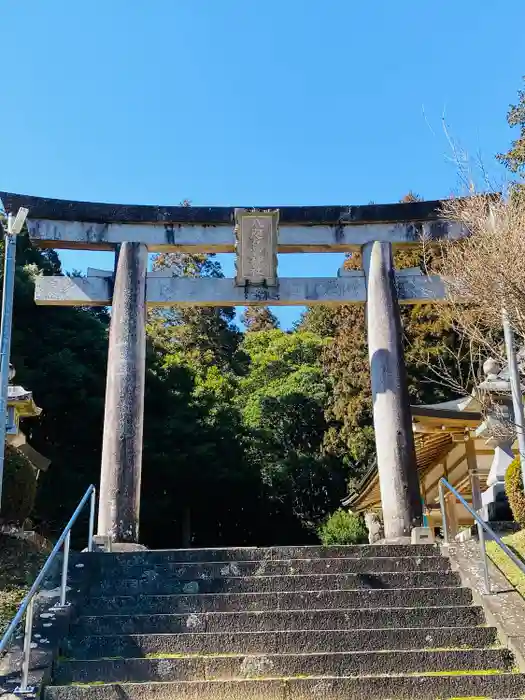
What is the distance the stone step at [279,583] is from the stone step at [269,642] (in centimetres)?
84

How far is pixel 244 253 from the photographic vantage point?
1066 cm

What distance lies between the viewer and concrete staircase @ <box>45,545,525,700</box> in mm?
4824

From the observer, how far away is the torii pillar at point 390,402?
898 centimetres

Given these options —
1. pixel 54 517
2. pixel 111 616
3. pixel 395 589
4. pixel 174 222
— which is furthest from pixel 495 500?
pixel 54 517

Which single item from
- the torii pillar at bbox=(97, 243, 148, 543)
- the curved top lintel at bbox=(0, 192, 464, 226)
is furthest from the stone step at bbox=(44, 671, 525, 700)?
the curved top lintel at bbox=(0, 192, 464, 226)

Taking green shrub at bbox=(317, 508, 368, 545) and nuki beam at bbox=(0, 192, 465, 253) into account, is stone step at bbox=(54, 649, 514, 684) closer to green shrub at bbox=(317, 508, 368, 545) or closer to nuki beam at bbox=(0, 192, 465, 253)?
nuki beam at bbox=(0, 192, 465, 253)

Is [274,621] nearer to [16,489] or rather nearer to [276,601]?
[276,601]

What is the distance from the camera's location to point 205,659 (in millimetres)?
5121

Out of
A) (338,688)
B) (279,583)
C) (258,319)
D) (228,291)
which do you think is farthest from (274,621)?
(258,319)

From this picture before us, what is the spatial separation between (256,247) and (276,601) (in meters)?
5.88

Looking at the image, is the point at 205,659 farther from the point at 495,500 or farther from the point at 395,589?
the point at 495,500

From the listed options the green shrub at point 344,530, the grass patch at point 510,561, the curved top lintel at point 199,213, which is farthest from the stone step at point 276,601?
the green shrub at point 344,530

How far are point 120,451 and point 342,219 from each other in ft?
15.4

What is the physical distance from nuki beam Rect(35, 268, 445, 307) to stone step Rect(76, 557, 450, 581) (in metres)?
4.60
